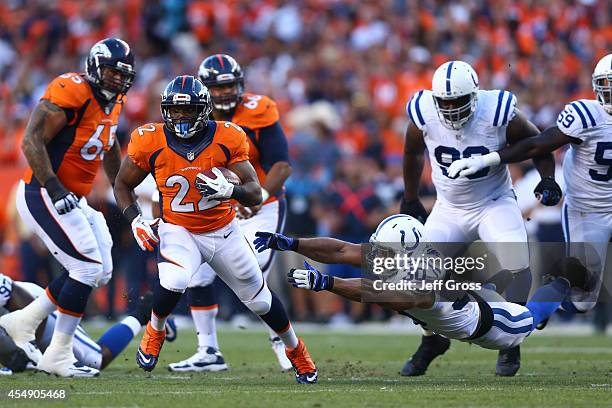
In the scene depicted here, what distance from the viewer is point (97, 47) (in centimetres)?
780

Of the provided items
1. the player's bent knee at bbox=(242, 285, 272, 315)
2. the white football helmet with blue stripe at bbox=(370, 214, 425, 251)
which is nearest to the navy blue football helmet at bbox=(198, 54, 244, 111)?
the player's bent knee at bbox=(242, 285, 272, 315)

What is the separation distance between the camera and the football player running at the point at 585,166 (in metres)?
7.67

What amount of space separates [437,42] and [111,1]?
17.1 ft

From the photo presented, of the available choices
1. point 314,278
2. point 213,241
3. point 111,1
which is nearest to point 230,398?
point 314,278

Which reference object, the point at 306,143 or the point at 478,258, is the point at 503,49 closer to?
the point at 306,143

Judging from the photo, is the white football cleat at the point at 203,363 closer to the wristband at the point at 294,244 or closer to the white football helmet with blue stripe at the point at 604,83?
the wristband at the point at 294,244

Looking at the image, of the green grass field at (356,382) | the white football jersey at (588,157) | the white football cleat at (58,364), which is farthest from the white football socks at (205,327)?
the white football jersey at (588,157)

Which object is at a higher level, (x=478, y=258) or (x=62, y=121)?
(x=62, y=121)

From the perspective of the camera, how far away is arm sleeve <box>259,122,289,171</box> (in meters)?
8.55

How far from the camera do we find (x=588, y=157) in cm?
789

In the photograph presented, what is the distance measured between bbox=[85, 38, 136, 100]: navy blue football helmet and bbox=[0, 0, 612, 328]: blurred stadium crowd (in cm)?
442

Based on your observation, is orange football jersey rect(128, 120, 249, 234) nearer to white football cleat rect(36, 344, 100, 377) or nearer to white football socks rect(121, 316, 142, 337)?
white football cleat rect(36, 344, 100, 377)

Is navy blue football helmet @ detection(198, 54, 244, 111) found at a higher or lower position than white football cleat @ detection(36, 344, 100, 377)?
higher

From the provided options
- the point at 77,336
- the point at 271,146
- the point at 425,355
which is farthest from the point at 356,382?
the point at 271,146
